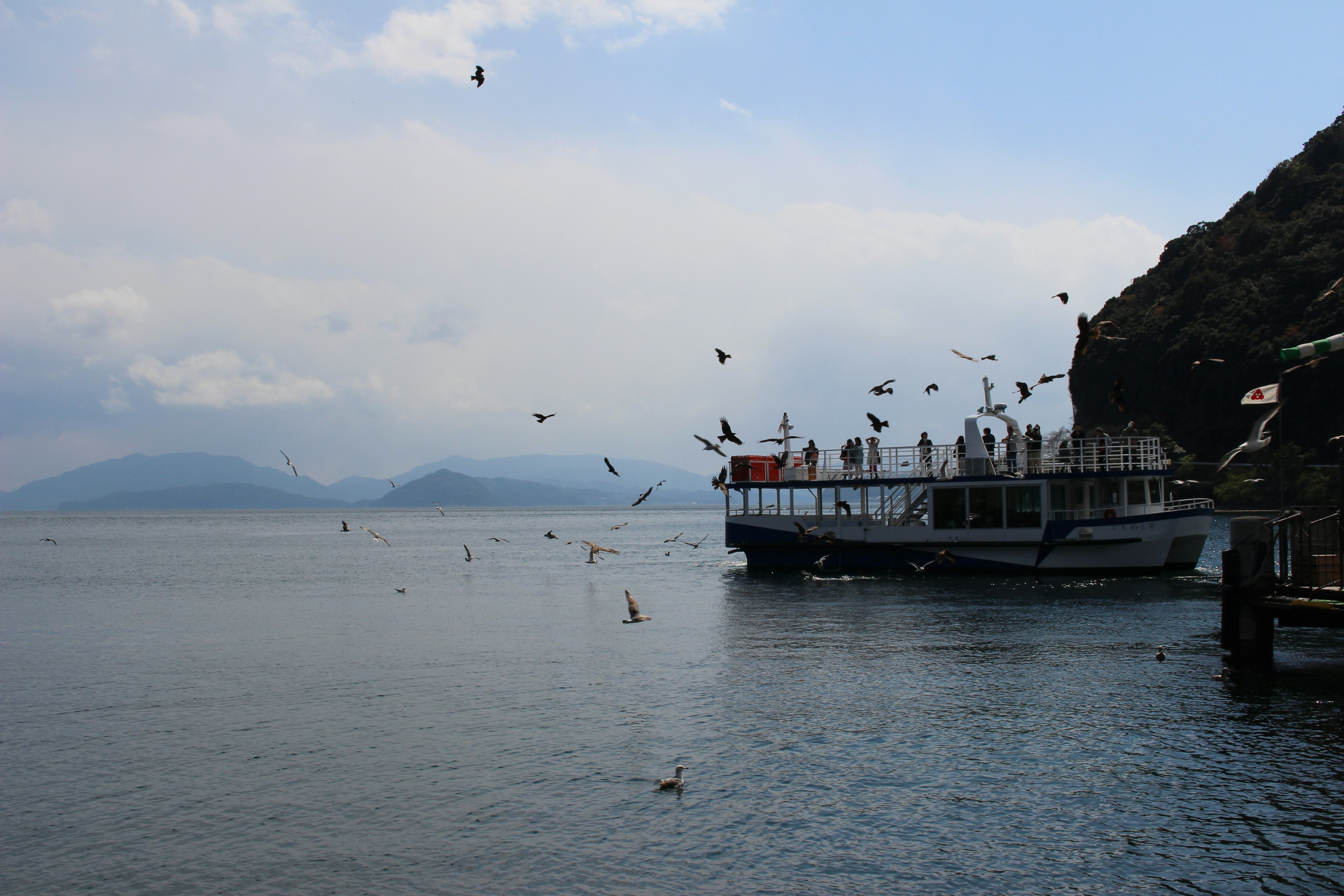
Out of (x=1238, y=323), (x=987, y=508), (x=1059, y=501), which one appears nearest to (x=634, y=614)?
(x=987, y=508)

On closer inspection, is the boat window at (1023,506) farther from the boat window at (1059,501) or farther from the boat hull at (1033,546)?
the boat window at (1059,501)

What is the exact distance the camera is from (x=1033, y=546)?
49188 mm

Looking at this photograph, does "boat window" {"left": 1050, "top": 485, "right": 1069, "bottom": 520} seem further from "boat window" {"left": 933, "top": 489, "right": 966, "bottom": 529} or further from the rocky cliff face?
the rocky cliff face

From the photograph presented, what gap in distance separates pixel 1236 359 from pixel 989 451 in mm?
72295

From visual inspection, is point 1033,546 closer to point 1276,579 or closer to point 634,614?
point 634,614

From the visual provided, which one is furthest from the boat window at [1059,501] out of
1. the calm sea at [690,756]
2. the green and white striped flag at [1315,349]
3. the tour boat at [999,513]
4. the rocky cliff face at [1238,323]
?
the rocky cliff face at [1238,323]

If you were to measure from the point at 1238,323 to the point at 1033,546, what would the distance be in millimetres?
76999

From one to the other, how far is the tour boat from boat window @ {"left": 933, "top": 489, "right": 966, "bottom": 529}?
2.0 inches

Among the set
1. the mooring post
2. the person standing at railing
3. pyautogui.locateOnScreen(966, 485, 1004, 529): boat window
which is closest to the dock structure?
the mooring post

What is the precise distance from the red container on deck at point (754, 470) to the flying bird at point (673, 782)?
38.7 m

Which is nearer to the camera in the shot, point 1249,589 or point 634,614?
point 1249,589

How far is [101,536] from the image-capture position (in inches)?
6767

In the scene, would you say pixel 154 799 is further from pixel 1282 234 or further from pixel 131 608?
pixel 1282 234

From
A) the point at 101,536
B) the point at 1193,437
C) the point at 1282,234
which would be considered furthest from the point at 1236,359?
the point at 101,536
